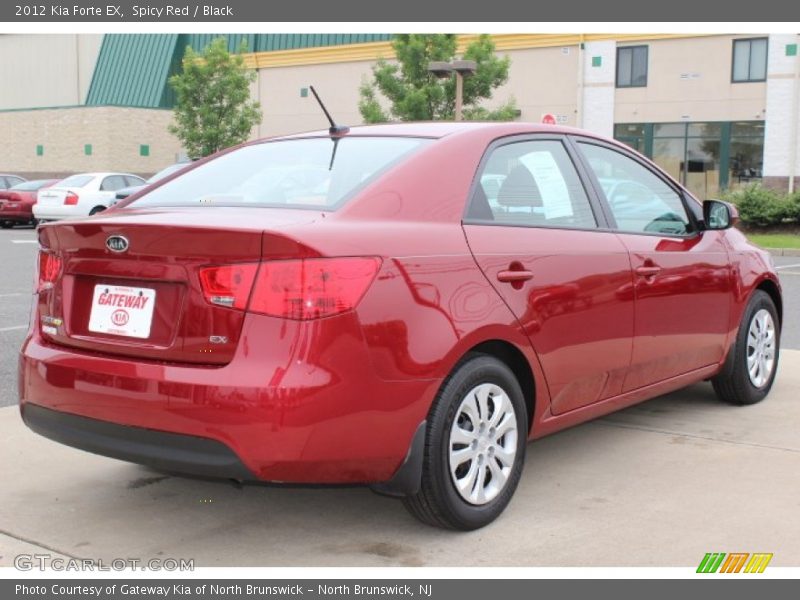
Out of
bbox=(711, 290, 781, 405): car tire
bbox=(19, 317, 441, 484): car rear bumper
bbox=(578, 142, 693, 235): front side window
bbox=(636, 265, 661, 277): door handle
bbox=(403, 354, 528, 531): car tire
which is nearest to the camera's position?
bbox=(19, 317, 441, 484): car rear bumper

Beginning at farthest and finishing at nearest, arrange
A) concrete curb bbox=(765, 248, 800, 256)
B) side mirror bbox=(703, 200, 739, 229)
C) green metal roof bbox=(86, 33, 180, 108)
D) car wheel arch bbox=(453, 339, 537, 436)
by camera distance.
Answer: green metal roof bbox=(86, 33, 180, 108)
concrete curb bbox=(765, 248, 800, 256)
side mirror bbox=(703, 200, 739, 229)
car wheel arch bbox=(453, 339, 537, 436)

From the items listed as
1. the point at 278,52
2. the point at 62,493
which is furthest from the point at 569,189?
the point at 278,52

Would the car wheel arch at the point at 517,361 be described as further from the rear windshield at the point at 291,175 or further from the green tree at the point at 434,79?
the green tree at the point at 434,79

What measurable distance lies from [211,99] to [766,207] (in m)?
21.1

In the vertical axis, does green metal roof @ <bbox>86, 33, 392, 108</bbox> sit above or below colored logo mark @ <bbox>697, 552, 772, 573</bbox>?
above

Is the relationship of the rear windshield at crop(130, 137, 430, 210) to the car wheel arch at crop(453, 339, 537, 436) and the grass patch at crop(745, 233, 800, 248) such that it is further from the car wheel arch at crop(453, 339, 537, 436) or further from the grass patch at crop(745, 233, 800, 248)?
the grass patch at crop(745, 233, 800, 248)

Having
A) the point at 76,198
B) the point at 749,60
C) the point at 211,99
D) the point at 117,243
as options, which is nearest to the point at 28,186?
the point at 76,198

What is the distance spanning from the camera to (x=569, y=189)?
4648mm

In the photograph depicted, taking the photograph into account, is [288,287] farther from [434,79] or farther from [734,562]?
[434,79]

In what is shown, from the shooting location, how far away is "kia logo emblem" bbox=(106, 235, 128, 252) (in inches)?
138

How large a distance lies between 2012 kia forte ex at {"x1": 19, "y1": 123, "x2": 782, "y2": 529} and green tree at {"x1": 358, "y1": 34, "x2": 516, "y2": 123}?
24142mm

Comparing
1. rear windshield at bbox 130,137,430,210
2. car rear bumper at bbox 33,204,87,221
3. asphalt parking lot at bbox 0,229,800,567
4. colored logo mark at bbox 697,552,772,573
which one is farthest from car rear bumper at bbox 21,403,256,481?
car rear bumper at bbox 33,204,87,221

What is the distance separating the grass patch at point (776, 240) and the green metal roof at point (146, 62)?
25.9 meters

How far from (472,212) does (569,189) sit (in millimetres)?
833
